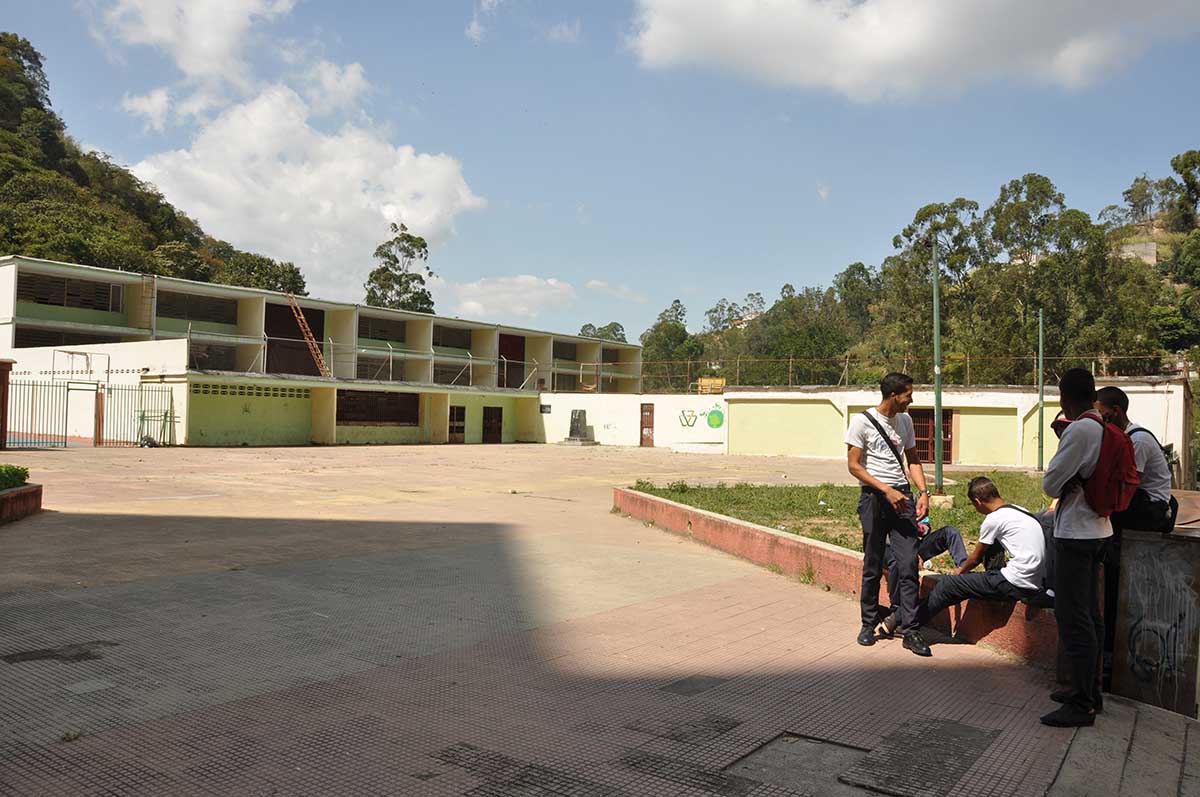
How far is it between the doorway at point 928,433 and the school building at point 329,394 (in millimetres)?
71

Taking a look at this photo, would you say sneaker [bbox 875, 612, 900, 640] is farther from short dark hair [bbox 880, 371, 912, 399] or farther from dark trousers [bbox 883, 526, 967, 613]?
short dark hair [bbox 880, 371, 912, 399]

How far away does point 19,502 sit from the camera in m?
9.60

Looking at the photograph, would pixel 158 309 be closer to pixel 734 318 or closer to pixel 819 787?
pixel 819 787

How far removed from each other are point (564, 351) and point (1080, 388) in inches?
1982

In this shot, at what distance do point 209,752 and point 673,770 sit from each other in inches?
73.6

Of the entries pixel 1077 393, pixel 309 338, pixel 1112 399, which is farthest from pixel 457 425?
pixel 1077 393

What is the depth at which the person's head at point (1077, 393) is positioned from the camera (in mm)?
4102

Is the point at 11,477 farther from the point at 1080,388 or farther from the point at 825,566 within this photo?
the point at 1080,388

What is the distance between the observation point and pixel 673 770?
10.8 feet

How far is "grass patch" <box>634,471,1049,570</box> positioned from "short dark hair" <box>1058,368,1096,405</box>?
2950mm

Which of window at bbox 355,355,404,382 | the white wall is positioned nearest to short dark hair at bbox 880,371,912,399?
the white wall

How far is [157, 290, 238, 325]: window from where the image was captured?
36344 millimetres

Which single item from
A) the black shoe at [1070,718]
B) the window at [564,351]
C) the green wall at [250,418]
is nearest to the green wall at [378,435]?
the green wall at [250,418]

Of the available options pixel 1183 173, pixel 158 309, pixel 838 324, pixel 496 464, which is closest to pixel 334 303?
pixel 158 309
